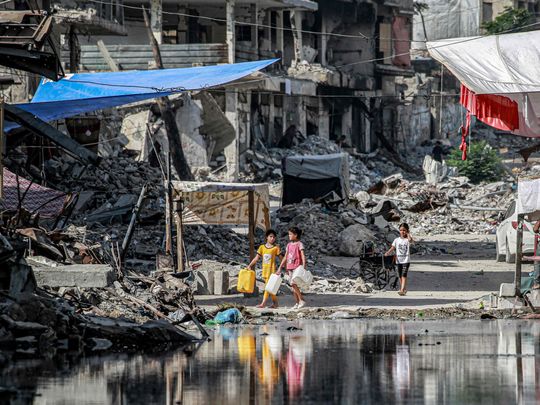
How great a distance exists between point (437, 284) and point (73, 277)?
9280 millimetres

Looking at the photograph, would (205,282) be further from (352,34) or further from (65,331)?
(352,34)

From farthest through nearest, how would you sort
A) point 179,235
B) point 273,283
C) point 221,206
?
point 221,206 → point 179,235 → point 273,283

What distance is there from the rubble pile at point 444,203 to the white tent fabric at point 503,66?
18115mm

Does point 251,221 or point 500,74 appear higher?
point 500,74

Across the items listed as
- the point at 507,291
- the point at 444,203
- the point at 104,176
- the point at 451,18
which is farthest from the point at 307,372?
the point at 451,18

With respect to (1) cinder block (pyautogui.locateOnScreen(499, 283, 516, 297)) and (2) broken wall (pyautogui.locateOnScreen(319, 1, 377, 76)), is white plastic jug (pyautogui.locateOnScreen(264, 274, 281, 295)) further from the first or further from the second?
(2) broken wall (pyautogui.locateOnScreen(319, 1, 377, 76))

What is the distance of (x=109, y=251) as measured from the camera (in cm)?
2239

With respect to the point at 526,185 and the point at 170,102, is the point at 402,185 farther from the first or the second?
the point at 526,185

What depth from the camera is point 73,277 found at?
58.6 feet

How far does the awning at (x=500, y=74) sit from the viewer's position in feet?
69.8

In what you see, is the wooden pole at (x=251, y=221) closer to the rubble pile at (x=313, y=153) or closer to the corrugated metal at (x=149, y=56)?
the corrugated metal at (x=149, y=56)

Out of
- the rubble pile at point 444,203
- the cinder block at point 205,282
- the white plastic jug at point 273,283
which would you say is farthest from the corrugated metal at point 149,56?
the white plastic jug at point 273,283

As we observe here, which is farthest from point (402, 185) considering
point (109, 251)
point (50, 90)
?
point (109, 251)

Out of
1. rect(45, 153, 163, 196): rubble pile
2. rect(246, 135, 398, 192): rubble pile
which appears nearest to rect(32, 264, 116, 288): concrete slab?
rect(45, 153, 163, 196): rubble pile
